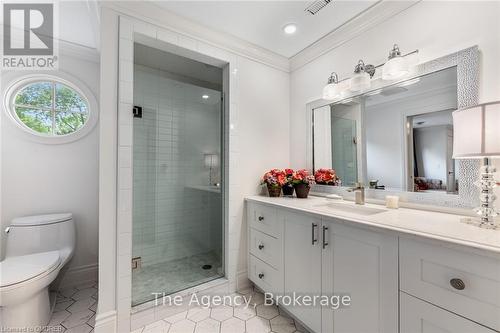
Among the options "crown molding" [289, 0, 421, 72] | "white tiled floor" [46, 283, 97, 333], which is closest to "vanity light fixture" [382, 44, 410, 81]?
"crown molding" [289, 0, 421, 72]

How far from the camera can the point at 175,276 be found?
199cm

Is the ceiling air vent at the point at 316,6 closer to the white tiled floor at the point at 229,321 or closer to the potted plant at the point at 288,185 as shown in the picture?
the potted plant at the point at 288,185

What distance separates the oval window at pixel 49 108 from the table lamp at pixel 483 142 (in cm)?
291

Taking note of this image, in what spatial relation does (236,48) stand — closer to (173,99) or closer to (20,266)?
(173,99)

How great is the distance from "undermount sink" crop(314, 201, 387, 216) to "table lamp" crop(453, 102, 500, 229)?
0.45 meters

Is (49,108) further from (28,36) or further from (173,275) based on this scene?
(173,275)

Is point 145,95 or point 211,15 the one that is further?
point 145,95

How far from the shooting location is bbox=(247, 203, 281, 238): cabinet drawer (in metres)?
1.65

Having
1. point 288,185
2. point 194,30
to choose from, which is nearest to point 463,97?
point 288,185

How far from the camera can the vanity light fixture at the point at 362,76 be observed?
1.58 m

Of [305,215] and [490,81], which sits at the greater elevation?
[490,81]

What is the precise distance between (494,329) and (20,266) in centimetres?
248

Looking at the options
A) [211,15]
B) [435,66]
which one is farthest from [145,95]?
[435,66]

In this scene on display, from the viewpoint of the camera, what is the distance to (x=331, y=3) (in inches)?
61.4
